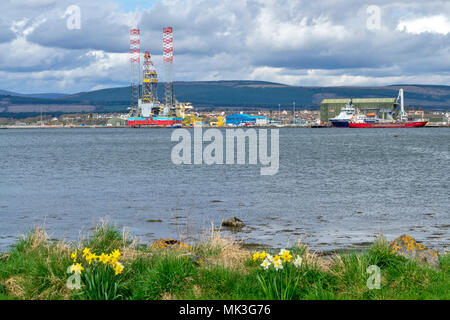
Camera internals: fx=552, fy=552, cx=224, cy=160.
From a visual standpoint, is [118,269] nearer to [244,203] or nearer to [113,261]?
[113,261]

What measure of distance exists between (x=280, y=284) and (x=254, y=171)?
35665 mm

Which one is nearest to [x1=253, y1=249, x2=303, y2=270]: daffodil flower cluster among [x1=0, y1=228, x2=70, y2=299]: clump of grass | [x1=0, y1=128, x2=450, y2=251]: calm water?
[x1=0, y1=228, x2=70, y2=299]: clump of grass

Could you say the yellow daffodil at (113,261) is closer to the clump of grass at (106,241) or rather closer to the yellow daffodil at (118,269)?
the yellow daffodil at (118,269)

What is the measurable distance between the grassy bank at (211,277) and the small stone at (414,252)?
291 mm

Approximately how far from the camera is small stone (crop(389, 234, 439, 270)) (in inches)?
401

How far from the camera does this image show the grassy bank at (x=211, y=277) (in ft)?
26.4

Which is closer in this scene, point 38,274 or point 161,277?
point 161,277

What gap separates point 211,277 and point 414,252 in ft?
14.1

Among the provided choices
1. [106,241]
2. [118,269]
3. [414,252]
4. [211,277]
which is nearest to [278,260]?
[211,277]

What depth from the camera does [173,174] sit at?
137 ft

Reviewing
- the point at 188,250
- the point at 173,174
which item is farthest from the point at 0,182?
the point at 188,250

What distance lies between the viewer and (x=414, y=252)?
34.9ft

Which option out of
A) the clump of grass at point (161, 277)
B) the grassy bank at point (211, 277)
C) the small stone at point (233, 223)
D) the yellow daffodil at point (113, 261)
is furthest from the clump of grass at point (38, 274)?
the small stone at point (233, 223)

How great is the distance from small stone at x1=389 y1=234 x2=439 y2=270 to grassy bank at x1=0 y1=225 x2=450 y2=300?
0.29m
